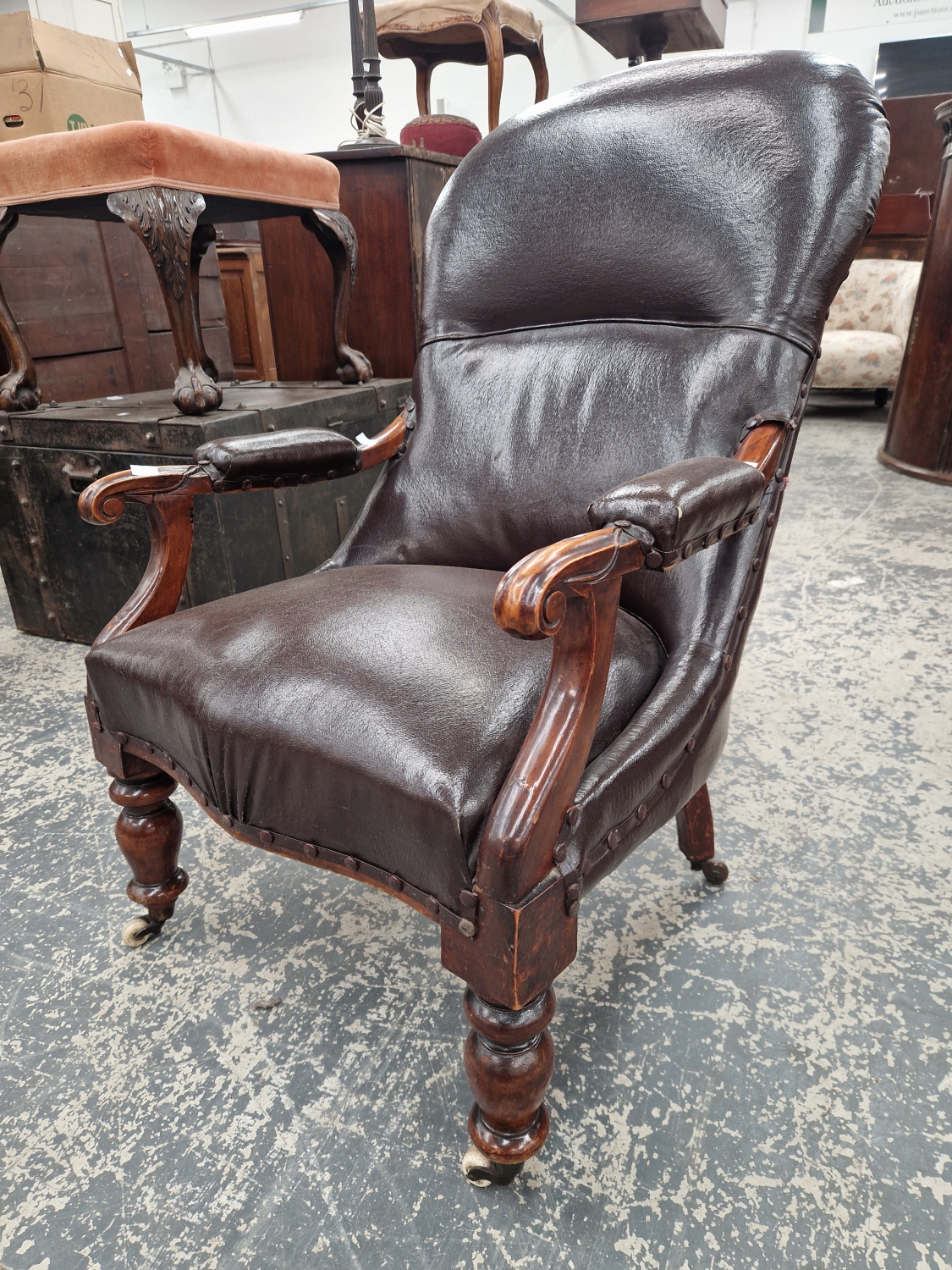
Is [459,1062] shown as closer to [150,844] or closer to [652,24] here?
[150,844]

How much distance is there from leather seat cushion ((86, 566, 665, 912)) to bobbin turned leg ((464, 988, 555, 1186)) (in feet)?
0.39

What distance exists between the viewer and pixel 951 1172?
31.4 inches

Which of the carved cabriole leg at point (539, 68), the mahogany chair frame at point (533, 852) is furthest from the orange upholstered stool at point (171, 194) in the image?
the carved cabriole leg at point (539, 68)

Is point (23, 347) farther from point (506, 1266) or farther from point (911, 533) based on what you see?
point (911, 533)

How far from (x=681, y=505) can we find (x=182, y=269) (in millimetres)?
1458

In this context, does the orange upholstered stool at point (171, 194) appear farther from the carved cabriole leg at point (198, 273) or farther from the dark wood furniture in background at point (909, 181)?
the dark wood furniture in background at point (909, 181)

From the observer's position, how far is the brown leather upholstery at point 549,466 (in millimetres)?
735

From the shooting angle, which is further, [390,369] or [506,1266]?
[390,369]

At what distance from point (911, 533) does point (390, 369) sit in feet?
5.74

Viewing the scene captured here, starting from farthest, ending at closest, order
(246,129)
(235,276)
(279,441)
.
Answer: (246,129) < (235,276) < (279,441)

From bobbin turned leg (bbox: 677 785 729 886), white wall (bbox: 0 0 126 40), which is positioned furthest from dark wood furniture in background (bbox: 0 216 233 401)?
bobbin turned leg (bbox: 677 785 729 886)

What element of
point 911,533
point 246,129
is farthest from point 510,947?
point 246,129

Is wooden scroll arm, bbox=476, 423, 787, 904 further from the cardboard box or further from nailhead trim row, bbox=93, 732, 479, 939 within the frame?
the cardboard box

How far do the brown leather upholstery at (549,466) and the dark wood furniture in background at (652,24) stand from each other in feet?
9.89
